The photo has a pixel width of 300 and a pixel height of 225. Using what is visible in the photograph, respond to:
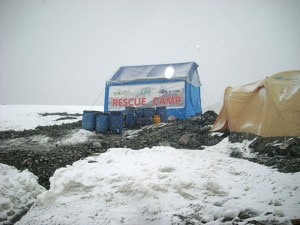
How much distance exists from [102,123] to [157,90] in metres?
4.58

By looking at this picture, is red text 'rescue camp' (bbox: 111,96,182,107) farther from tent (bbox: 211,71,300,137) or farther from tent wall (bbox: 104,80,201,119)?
tent (bbox: 211,71,300,137)

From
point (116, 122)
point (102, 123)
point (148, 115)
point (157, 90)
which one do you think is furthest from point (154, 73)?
point (102, 123)

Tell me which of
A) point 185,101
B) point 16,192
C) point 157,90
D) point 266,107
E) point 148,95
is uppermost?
point 157,90

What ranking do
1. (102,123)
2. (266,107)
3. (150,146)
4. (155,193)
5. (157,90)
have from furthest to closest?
(157,90), (102,123), (150,146), (266,107), (155,193)

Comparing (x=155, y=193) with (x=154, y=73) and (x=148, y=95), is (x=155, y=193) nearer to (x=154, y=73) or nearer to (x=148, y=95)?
(x=148, y=95)

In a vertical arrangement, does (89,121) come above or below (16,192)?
above

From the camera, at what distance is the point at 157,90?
46.9 feet

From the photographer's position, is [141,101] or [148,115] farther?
[141,101]

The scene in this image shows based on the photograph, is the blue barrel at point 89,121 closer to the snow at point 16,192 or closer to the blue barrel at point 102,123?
the blue barrel at point 102,123

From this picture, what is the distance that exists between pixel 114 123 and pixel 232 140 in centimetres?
486

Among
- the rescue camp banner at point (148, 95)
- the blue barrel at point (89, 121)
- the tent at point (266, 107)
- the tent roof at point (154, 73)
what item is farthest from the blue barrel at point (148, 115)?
the tent at point (266, 107)

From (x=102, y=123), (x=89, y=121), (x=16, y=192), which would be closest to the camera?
(x=16, y=192)

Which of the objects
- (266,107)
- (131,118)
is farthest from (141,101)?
(266,107)

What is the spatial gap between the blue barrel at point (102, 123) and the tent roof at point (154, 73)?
14.6 ft
